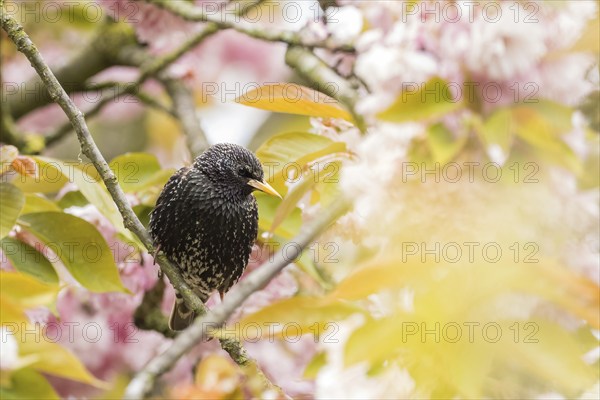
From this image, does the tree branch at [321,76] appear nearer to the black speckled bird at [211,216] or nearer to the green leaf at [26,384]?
the black speckled bird at [211,216]

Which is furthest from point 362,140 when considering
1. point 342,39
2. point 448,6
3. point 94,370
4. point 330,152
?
point 94,370

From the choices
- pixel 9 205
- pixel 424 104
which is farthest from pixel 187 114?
pixel 424 104

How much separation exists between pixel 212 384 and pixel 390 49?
32.9 inches

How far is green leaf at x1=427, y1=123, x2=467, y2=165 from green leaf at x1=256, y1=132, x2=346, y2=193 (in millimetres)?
347

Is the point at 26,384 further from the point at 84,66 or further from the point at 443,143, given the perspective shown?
the point at 84,66

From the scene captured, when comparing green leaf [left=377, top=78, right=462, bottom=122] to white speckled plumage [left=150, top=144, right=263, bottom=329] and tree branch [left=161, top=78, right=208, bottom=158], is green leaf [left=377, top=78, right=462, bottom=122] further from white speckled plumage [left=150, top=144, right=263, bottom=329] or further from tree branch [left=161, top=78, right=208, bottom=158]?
tree branch [left=161, top=78, right=208, bottom=158]

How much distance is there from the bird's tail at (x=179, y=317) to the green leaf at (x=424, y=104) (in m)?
1.53

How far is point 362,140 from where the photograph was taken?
2.05 metres

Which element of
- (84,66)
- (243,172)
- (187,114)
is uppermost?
(84,66)

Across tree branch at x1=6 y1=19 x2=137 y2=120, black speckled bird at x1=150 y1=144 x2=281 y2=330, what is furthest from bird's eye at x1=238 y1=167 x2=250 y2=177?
tree branch at x1=6 y1=19 x2=137 y2=120

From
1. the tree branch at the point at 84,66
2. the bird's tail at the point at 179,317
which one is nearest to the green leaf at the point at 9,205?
the bird's tail at the point at 179,317

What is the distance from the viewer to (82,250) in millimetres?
2312

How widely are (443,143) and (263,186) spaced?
1.07m

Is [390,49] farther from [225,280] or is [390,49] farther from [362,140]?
[225,280]
